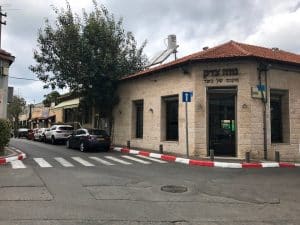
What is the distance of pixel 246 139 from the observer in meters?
18.9

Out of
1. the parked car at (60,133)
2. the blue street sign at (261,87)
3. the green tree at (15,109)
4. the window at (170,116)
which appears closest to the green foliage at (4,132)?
the window at (170,116)

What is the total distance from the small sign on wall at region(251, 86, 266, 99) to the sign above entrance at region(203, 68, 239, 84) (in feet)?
3.11

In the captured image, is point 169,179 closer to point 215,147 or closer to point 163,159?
point 163,159

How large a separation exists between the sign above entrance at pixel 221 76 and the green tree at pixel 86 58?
882 centimetres

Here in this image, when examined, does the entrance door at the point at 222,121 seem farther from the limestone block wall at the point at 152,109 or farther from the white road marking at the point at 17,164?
the white road marking at the point at 17,164

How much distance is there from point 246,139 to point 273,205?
1005 cm

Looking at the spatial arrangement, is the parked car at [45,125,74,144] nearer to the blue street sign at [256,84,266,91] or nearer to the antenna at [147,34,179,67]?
the antenna at [147,34,179,67]

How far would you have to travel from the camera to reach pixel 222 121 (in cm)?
1984

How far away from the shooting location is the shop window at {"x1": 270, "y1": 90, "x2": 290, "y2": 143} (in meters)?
20.4

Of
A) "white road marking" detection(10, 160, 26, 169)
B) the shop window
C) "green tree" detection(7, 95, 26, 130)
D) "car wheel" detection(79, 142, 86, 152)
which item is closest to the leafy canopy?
"green tree" detection(7, 95, 26, 130)

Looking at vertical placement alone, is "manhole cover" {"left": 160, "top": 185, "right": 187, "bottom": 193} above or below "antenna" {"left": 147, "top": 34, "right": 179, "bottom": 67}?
below

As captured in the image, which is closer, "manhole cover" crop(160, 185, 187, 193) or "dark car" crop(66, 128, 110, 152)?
"manhole cover" crop(160, 185, 187, 193)

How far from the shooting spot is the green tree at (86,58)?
2630 centimetres

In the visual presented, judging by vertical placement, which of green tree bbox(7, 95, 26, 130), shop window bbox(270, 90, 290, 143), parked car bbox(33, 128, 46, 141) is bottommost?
parked car bbox(33, 128, 46, 141)
